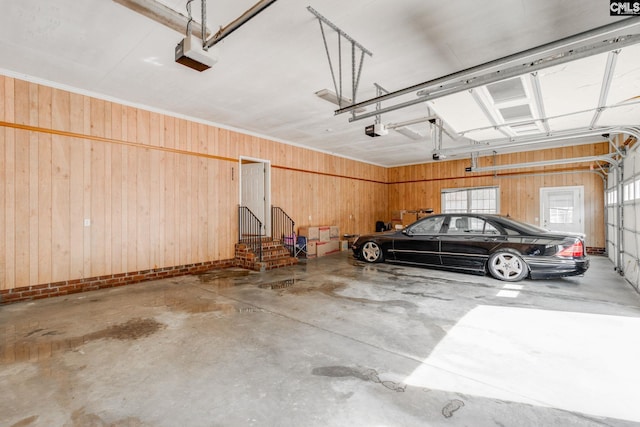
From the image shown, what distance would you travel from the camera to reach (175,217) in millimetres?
6059

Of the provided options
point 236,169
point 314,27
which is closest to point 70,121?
point 236,169

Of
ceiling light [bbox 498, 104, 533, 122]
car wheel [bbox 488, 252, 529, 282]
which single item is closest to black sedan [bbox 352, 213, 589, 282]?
car wheel [bbox 488, 252, 529, 282]

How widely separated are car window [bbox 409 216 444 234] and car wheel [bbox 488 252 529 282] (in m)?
1.17

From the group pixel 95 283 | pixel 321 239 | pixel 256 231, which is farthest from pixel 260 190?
pixel 95 283

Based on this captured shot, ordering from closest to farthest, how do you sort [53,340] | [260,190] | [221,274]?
1. [53,340]
2. [221,274]
3. [260,190]

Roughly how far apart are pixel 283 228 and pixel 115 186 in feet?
13.5

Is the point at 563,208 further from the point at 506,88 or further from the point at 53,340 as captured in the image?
the point at 53,340

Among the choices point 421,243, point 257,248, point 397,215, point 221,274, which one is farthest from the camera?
point 397,215

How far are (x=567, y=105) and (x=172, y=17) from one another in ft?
15.5

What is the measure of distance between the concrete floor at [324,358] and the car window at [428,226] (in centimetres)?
192

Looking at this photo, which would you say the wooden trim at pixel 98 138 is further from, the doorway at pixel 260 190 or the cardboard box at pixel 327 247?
the cardboard box at pixel 327 247

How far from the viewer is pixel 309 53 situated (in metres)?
3.78

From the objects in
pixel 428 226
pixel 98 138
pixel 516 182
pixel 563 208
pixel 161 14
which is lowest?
pixel 428 226

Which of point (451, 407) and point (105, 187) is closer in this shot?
point (451, 407)
